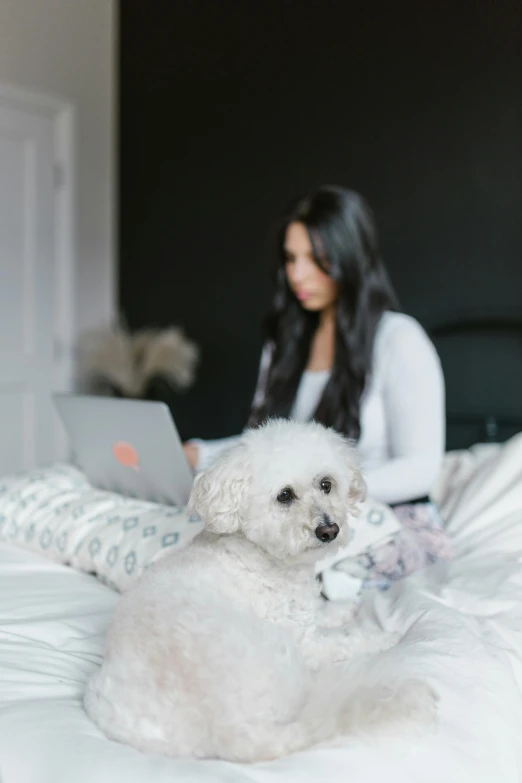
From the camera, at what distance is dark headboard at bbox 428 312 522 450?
3184 mm

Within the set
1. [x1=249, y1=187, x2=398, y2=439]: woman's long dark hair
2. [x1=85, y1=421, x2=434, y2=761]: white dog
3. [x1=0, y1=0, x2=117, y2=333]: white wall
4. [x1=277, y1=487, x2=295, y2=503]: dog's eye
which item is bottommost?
[x1=85, y1=421, x2=434, y2=761]: white dog

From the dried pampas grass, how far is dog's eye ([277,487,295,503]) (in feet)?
9.67

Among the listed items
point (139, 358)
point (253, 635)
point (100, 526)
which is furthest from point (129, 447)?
point (139, 358)

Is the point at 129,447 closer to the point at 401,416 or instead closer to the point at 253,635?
the point at 401,416

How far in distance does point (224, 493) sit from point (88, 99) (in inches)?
165

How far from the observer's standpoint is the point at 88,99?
191 inches

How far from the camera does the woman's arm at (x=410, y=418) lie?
195 cm

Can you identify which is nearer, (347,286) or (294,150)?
(347,286)

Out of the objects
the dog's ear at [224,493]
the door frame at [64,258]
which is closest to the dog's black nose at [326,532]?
the dog's ear at [224,493]

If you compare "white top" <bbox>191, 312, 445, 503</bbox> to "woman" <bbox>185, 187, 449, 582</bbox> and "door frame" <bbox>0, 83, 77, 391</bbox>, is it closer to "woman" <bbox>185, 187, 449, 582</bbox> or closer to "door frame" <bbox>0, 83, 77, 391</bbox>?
"woman" <bbox>185, 187, 449, 582</bbox>

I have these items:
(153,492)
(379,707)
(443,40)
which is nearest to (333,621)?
(379,707)

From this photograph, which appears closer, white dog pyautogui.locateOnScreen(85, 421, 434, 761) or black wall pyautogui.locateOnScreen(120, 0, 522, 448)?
white dog pyautogui.locateOnScreen(85, 421, 434, 761)

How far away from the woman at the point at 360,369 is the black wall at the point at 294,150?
3.83 feet

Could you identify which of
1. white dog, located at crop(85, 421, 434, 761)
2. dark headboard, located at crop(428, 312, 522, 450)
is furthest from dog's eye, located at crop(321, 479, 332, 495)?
dark headboard, located at crop(428, 312, 522, 450)
